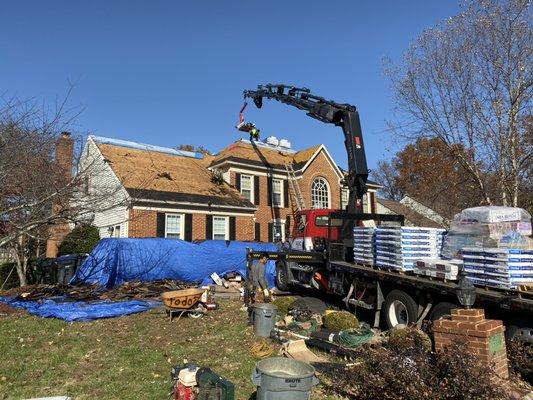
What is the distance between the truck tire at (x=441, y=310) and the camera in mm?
7747

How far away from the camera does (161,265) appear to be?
57.5 ft

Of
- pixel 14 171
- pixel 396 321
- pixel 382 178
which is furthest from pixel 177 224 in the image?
pixel 382 178

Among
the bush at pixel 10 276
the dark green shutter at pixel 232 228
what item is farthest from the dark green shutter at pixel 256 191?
the bush at pixel 10 276

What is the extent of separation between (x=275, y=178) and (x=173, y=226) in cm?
856

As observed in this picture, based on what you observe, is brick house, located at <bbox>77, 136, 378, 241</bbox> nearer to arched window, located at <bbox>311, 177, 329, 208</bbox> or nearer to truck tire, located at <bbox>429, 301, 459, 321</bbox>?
arched window, located at <bbox>311, 177, 329, 208</bbox>

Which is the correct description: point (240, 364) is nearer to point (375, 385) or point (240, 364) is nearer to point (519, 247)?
point (375, 385)

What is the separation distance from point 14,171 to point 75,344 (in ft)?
16.1

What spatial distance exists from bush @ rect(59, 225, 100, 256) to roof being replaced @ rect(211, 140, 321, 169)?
8.62 meters

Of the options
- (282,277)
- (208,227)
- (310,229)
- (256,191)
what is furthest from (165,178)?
(282,277)

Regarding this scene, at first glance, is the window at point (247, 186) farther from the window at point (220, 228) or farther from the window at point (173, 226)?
the window at point (173, 226)

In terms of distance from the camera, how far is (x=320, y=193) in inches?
1198

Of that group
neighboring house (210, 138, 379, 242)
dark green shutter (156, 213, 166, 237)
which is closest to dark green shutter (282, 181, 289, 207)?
neighboring house (210, 138, 379, 242)

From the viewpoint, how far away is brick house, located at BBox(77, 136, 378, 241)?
2147 centimetres

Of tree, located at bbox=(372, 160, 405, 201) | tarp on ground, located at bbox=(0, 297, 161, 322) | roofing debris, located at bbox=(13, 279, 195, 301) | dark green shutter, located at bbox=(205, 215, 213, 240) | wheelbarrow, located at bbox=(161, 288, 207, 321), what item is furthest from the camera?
tree, located at bbox=(372, 160, 405, 201)
